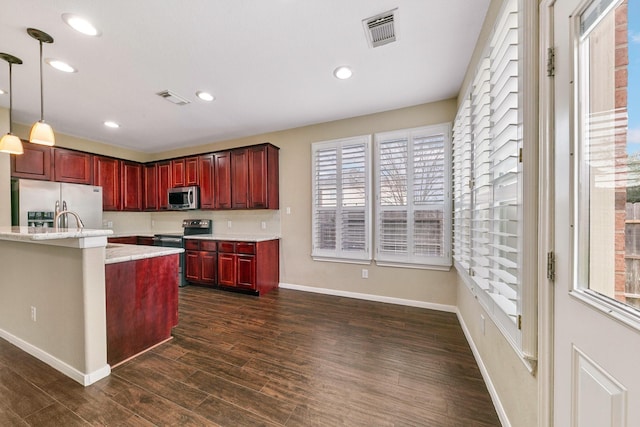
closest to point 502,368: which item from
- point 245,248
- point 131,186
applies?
point 245,248

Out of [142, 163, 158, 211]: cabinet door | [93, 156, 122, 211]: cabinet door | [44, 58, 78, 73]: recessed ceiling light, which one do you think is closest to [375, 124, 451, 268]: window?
[44, 58, 78, 73]: recessed ceiling light

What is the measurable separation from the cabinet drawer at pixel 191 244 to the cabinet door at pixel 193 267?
86mm

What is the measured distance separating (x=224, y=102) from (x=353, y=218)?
91.7 inches

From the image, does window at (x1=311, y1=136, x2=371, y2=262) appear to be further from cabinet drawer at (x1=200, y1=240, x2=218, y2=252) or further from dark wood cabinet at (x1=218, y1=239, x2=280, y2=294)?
cabinet drawer at (x1=200, y1=240, x2=218, y2=252)

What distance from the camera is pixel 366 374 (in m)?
1.90

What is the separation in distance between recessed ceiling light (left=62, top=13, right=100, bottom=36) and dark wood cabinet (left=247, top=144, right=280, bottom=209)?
2244 mm

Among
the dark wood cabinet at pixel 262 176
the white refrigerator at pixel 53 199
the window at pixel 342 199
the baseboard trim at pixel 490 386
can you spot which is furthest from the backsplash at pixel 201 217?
the baseboard trim at pixel 490 386

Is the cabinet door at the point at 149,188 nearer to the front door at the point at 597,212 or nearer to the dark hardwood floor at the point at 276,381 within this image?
the dark hardwood floor at the point at 276,381

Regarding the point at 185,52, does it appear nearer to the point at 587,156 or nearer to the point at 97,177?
the point at 587,156

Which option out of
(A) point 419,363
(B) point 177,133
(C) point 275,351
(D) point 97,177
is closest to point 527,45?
(A) point 419,363

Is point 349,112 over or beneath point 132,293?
over

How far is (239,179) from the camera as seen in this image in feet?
13.6

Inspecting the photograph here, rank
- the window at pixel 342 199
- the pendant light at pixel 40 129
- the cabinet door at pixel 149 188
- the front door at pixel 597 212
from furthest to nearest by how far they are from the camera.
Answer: the cabinet door at pixel 149 188
the window at pixel 342 199
the pendant light at pixel 40 129
the front door at pixel 597 212

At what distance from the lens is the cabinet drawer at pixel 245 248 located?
373 centimetres
